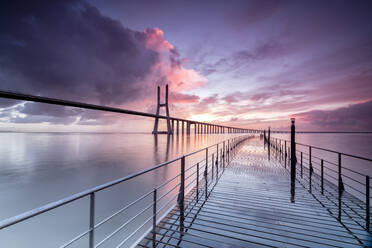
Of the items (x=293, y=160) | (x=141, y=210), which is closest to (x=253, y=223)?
(x=293, y=160)

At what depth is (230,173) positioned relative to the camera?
431 centimetres

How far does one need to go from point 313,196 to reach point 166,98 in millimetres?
46346

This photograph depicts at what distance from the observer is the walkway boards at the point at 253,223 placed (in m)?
1.68

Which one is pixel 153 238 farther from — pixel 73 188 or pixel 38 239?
pixel 73 188

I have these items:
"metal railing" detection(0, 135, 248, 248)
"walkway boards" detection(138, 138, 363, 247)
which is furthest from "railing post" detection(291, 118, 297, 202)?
"metal railing" detection(0, 135, 248, 248)

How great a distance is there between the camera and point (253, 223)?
2.01m

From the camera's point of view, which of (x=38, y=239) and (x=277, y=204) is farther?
(x=38, y=239)

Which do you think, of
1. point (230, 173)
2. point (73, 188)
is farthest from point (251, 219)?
point (73, 188)

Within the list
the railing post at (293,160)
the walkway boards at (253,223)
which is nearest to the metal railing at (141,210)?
the walkway boards at (253,223)

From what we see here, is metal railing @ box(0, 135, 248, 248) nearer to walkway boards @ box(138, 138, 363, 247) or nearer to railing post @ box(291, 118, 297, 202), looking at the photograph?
walkway boards @ box(138, 138, 363, 247)

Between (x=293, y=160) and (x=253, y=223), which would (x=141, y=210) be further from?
(x=293, y=160)

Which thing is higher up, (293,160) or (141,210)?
(293,160)

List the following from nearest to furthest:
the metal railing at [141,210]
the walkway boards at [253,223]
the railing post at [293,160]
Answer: the metal railing at [141,210], the walkway boards at [253,223], the railing post at [293,160]

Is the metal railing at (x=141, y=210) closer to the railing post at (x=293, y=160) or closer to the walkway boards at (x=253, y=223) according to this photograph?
the walkway boards at (x=253, y=223)
